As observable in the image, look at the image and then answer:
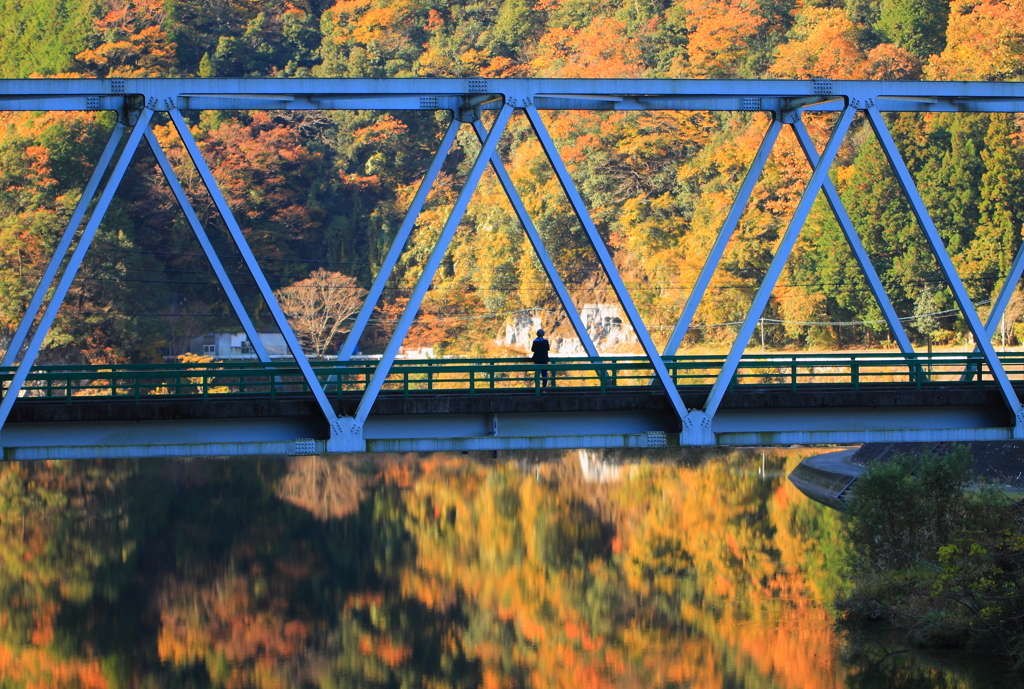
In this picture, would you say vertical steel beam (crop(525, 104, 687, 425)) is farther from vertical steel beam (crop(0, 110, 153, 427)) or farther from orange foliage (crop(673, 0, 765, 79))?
orange foliage (crop(673, 0, 765, 79))

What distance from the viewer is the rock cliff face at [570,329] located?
75750mm

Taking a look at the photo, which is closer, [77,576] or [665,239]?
[77,576]

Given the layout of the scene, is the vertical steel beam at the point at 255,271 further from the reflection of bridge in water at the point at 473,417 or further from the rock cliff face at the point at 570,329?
the rock cliff face at the point at 570,329

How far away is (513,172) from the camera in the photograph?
77625 mm

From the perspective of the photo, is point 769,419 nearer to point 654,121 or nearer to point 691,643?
point 691,643

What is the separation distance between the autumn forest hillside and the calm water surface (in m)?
15.0

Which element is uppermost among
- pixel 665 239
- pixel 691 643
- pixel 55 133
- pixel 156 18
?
pixel 156 18

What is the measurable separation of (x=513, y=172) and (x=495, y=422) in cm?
5873

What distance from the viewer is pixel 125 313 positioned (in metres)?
69.2

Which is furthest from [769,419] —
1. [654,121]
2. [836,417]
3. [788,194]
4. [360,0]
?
[360,0]

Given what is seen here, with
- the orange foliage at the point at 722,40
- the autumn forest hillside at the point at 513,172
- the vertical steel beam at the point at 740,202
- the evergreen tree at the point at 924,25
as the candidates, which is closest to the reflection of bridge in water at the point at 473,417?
the vertical steel beam at the point at 740,202

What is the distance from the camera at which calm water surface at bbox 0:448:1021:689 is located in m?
28.2

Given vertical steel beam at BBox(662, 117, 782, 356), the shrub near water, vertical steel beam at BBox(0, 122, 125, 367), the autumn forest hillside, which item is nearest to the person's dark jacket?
vertical steel beam at BBox(662, 117, 782, 356)

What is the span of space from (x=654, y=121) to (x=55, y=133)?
36.2m
